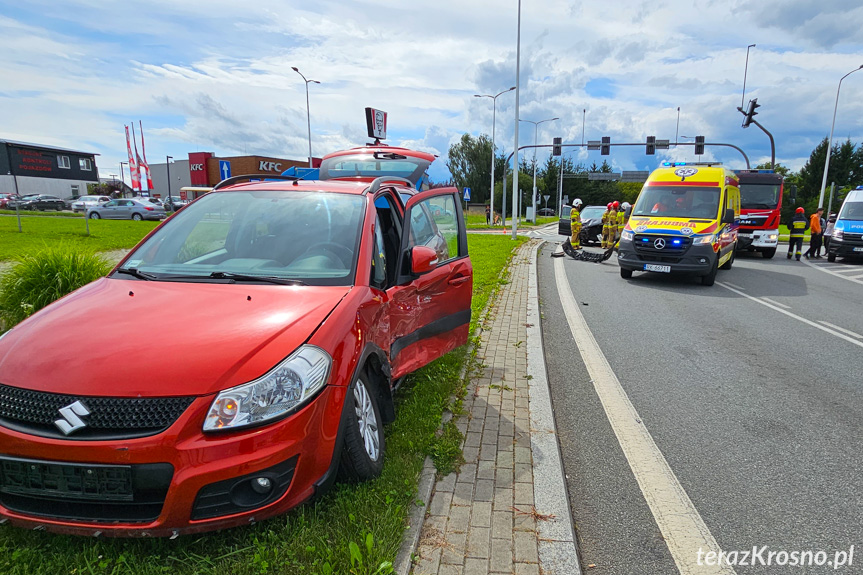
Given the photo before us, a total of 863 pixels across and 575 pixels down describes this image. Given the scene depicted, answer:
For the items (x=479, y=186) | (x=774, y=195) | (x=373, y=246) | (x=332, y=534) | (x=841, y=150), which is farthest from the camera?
(x=479, y=186)

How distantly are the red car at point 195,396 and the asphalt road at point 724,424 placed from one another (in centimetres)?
143

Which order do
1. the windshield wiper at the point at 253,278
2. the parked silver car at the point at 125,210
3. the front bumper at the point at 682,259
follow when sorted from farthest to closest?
the parked silver car at the point at 125,210 → the front bumper at the point at 682,259 → the windshield wiper at the point at 253,278

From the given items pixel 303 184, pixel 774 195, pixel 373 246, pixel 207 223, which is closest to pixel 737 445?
pixel 373 246

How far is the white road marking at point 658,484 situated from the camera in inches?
103

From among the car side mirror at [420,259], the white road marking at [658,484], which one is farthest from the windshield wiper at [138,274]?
the white road marking at [658,484]

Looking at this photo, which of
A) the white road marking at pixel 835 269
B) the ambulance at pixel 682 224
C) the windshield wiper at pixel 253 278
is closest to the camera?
the windshield wiper at pixel 253 278

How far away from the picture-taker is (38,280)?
5641 millimetres

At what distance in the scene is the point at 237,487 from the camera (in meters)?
2.18

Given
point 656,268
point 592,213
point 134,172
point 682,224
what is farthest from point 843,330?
point 134,172

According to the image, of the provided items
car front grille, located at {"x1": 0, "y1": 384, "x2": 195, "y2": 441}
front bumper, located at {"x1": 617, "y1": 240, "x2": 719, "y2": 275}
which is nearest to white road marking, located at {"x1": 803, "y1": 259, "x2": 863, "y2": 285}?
front bumper, located at {"x1": 617, "y1": 240, "x2": 719, "y2": 275}

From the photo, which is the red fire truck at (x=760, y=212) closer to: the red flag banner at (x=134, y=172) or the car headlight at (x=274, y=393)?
the car headlight at (x=274, y=393)

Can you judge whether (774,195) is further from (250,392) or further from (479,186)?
(479,186)

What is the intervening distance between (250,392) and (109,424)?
1.79ft

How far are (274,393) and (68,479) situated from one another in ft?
2.79
